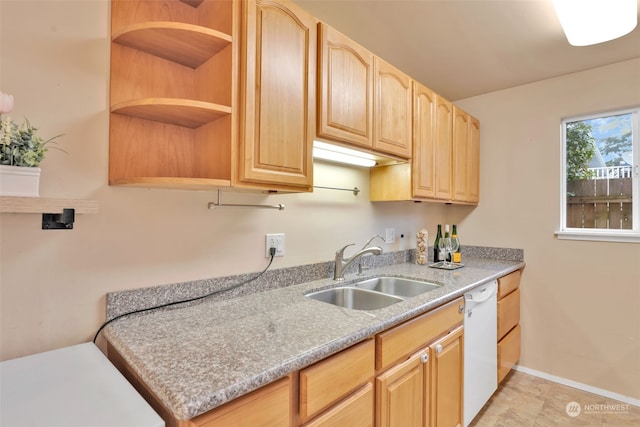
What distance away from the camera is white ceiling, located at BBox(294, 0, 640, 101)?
5.36ft

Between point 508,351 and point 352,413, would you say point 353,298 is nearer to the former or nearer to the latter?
point 352,413

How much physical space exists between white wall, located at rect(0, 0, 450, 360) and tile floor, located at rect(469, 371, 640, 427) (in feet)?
6.57

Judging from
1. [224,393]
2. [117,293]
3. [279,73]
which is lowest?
[224,393]

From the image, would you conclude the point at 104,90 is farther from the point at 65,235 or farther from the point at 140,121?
the point at 65,235

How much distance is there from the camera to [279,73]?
1.25 m

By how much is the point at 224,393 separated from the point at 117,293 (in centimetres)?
67

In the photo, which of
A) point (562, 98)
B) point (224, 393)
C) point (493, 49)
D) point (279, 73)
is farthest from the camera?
point (562, 98)

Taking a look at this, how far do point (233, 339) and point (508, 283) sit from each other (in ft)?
6.96

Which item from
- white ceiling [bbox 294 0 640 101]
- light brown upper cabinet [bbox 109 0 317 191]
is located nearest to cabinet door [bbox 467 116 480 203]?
white ceiling [bbox 294 0 640 101]

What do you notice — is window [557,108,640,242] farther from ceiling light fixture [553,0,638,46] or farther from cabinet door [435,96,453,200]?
ceiling light fixture [553,0,638,46]

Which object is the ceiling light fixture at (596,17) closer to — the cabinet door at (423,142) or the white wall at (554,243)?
the cabinet door at (423,142)

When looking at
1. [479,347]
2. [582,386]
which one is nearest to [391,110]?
[479,347]

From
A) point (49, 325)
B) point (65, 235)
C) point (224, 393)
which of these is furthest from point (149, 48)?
point (224, 393)

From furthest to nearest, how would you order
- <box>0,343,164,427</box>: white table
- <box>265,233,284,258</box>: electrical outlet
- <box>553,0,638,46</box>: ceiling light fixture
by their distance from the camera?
<box>265,233,284,258</box>: electrical outlet → <box>553,0,638,46</box>: ceiling light fixture → <box>0,343,164,427</box>: white table
